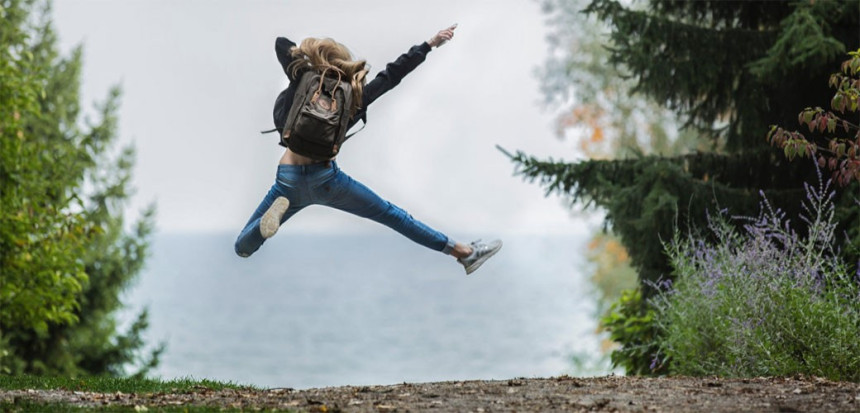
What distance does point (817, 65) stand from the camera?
9.25 m

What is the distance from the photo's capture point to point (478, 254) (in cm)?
696

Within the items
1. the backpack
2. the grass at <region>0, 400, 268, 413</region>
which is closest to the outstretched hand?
the backpack

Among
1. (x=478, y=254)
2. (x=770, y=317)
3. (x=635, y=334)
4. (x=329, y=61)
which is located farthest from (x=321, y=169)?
(x=635, y=334)

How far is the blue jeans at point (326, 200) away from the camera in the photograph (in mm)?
6168

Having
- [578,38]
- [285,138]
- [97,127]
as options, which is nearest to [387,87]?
[285,138]

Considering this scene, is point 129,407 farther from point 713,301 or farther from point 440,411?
point 713,301

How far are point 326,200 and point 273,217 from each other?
1.36 ft

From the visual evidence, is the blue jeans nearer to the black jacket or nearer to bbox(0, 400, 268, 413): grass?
the black jacket

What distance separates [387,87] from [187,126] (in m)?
68.4

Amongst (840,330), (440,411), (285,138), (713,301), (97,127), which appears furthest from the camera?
(97,127)

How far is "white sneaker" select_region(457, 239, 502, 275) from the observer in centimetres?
688

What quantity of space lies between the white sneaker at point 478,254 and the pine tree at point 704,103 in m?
2.75

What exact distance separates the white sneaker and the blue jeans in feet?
1.12

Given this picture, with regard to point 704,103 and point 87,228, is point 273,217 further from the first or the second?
point 87,228
